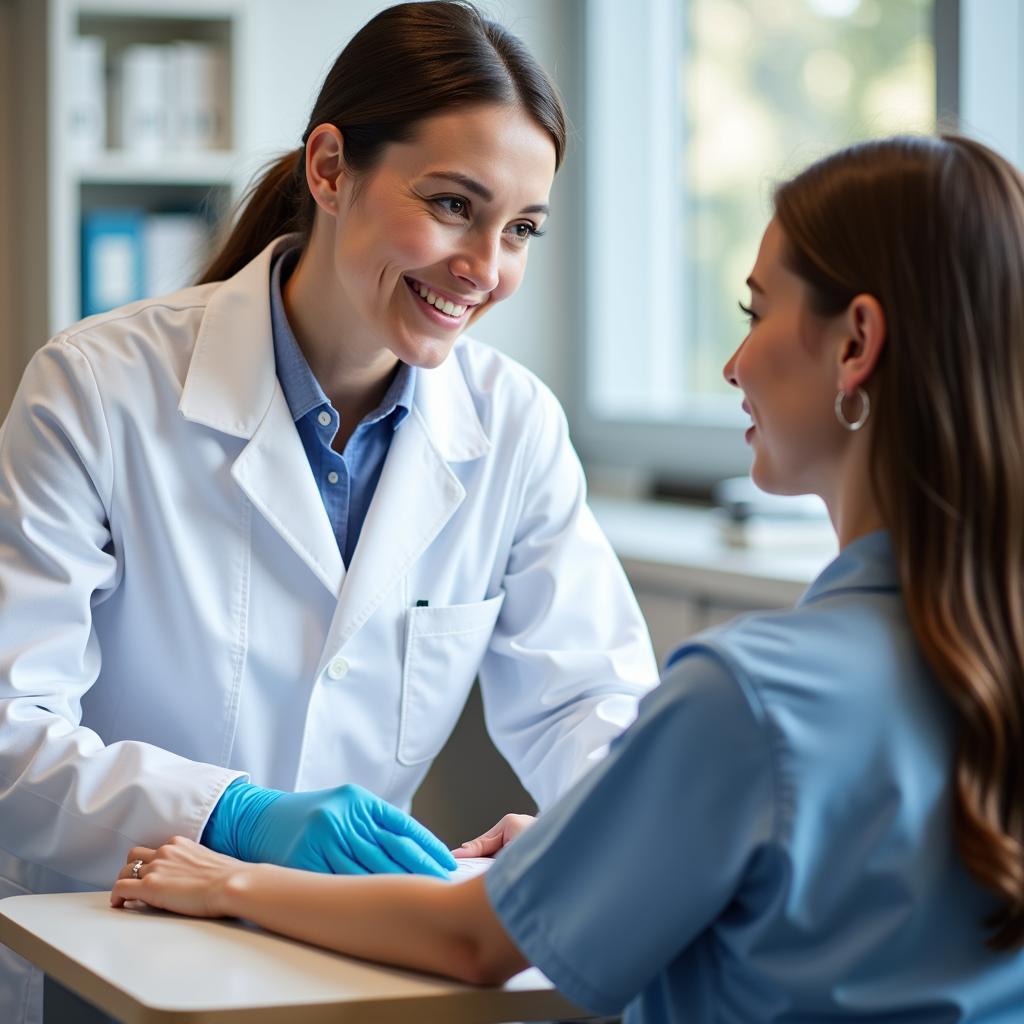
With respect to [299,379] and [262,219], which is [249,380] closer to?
[299,379]

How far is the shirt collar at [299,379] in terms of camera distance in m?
1.50

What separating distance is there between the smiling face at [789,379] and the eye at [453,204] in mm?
487

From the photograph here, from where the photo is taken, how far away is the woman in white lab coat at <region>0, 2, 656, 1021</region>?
1.32m

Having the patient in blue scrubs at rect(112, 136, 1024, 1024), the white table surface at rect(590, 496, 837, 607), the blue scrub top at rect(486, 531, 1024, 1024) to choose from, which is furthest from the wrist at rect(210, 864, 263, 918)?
the white table surface at rect(590, 496, 837, 607)

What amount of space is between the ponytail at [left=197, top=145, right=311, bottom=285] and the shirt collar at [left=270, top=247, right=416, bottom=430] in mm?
79

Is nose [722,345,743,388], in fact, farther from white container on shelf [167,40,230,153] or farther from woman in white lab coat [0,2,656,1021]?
white container on shelf [167,40,230,153]

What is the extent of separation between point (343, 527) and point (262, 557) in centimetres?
10

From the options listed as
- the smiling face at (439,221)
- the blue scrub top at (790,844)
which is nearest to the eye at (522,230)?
the smiling face at (439,221)

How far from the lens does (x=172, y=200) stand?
306 centimetres

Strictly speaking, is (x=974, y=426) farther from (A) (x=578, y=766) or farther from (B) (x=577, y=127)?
(B) (x=577, y=127)

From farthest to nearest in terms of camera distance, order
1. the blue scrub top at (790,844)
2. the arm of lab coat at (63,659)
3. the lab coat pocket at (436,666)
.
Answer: the lab coat pocket at (436,666)
the arm of lab coat at (63,659)
the blue scrub top at (790,844)

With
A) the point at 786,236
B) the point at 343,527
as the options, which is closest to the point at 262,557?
the point at 343,527

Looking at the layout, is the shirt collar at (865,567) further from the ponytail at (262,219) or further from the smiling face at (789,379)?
the ponytail at (262,219)

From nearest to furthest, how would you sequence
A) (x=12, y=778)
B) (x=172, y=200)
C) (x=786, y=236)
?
1. (x=786, y=236)
2. (x=12, y=778)
3. (x=172, y=200)
